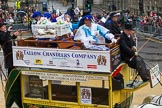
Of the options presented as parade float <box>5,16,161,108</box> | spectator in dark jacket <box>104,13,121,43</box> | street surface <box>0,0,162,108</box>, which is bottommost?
street surface <box>0,0,162,108</box>

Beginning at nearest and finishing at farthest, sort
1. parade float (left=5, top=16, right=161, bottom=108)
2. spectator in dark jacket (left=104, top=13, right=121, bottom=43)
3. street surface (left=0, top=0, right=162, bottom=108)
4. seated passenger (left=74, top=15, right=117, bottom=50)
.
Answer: parade float (left=5, top=16, right=161, bottom=108)
seated passenger (left=74, top=15, right=117, bottom=50)
spectator in dark jacket (left=104, top=13, right=121, bottom=43)
street surface (left=0, top=0, right=162, bottom=108)

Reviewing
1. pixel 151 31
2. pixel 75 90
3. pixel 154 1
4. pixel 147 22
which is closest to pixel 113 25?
pixel 75 90

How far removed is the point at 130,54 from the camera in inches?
375

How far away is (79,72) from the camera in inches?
360

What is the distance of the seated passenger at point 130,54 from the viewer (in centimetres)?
955

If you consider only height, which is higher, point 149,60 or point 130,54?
point 130,54

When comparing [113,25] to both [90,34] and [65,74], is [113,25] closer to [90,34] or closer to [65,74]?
[90,34]

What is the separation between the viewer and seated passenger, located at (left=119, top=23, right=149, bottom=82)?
955cm

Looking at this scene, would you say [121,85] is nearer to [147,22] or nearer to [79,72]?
[79,72]

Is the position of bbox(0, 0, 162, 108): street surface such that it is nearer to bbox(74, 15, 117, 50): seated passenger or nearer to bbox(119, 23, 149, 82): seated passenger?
bbox(119, 23, 149, 82): seated passenger

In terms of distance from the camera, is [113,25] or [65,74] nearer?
[65,74]

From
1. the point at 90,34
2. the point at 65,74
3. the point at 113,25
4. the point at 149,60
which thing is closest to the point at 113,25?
the point at 113,25

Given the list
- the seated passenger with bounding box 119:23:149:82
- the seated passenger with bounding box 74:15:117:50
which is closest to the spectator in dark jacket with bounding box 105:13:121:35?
the seated passenger with bounding box 74:15:117:50

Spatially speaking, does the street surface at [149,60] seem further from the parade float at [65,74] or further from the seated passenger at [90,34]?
the seated passenger at [90,34]
